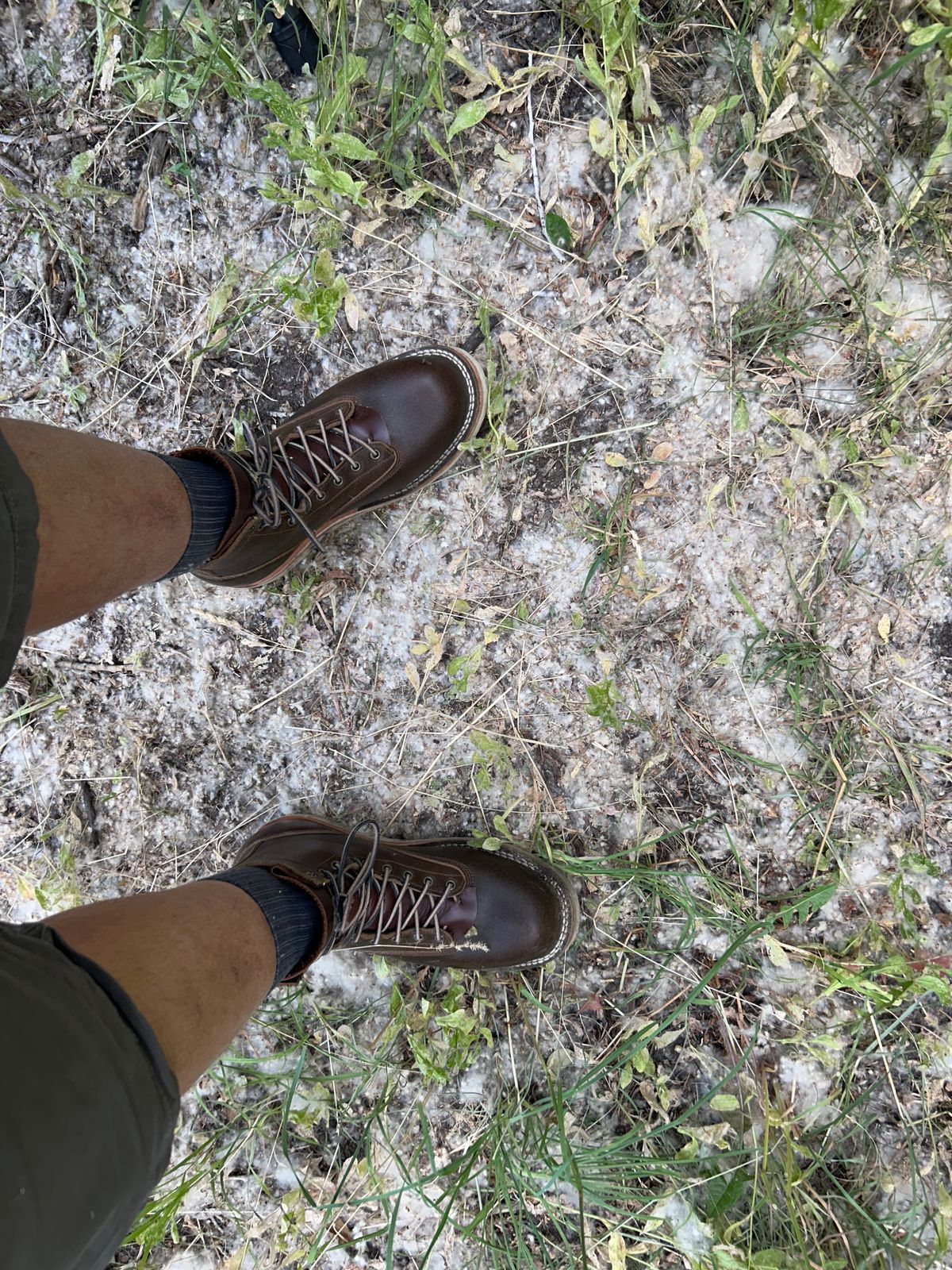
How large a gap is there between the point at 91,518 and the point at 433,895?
1.23 m

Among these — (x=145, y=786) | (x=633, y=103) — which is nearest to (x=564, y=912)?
(x=145, y=786)

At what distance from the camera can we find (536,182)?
1866 mm

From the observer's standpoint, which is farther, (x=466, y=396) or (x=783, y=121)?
(x=466, y=396)

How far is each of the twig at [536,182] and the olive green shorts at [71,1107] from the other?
1819 mm

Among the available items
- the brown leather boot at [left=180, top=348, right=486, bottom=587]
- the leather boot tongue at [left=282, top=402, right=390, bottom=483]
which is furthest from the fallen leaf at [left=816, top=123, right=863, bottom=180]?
the leather boot tongue at [left=282, top=402, right=390, bottom=483]

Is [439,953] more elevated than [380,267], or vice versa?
[380,267]

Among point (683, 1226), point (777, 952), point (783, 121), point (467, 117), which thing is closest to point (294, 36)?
point (467, 117)

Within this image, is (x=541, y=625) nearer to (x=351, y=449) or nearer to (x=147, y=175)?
(x=351, y=449)

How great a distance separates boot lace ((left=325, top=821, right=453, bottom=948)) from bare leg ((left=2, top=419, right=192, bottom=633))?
824mm

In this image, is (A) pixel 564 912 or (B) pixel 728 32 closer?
(B) pixel 728 32

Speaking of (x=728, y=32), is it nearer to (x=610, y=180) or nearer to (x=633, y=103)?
(x=633, y=103)

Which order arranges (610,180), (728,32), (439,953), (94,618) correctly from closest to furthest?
(728,32), (610,180), (439,953), (94,618)

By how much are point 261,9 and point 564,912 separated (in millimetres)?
2396

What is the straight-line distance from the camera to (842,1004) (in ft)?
6.12
